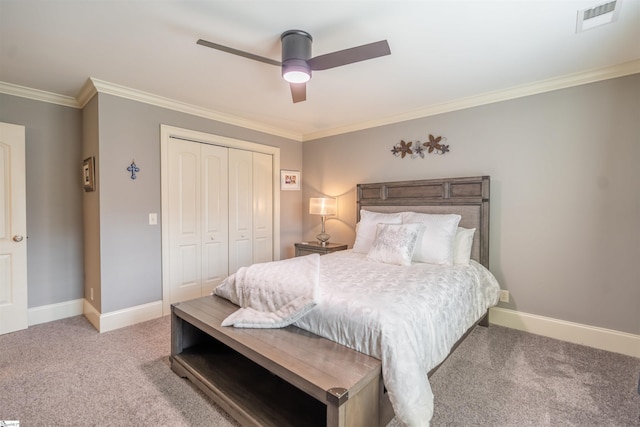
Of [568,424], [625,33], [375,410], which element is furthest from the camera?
[625,33]

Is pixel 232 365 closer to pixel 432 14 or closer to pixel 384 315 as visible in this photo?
pixel 384 315

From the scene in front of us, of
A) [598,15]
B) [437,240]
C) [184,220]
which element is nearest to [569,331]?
[437,240]

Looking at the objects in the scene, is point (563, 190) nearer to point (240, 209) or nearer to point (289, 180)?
point (289, 180)

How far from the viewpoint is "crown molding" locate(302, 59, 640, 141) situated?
8.02 ft

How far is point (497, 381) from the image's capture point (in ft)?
6.72

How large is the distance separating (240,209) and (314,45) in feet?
8.08

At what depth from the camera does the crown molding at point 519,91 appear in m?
2.45

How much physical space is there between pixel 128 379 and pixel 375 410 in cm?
174

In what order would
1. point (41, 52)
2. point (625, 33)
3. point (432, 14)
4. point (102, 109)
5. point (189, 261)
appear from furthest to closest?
point (189, 261) → point (102, 109) → point (41, 52) → point (625, 33) → point (432, 14)

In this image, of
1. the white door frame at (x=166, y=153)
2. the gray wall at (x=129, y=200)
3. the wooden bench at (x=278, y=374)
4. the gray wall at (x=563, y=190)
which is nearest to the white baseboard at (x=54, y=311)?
the gray wall at (x=129, y=200)

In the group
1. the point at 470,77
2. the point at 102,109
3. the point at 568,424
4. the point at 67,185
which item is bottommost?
the point at 568,424

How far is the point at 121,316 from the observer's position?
2.97 metres

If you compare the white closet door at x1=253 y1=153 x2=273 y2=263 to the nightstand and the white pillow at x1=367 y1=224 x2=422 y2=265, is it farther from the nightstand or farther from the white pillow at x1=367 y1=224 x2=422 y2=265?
the white pillow at x1=367 y1=224 x2=422 y2=265

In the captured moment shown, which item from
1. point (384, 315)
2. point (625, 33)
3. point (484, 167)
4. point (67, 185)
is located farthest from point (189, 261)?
point (625, 33)
